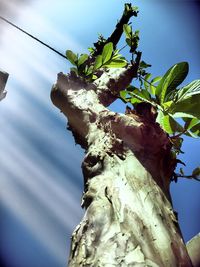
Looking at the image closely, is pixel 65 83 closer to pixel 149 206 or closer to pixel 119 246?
pixel 149 206

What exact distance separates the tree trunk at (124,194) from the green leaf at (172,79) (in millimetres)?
213

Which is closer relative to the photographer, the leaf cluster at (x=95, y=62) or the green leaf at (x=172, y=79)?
the green leaf at (x=172, y=79)

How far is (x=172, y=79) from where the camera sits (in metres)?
1.46

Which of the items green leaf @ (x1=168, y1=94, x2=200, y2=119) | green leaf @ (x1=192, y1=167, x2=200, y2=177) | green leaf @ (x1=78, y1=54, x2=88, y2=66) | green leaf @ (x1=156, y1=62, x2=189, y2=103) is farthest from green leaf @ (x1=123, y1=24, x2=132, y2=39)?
green leaf @ (x1=192, y1=167, x2=200, y2=177)

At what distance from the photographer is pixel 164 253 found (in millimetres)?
775

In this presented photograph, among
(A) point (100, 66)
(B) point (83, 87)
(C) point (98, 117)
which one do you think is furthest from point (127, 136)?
(A) point (100, 66)

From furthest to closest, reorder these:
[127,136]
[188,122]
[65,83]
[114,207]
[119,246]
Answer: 1. [65,83]
2. [188,122]
3. [127,136]
4. [114,207]
5. [119,246]

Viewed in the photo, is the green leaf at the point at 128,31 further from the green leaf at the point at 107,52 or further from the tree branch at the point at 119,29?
the tree branch at the point at 119,29

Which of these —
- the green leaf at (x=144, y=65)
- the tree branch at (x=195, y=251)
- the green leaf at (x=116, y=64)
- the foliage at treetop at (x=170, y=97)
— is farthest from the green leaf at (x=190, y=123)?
the green leaf at (x=144, y=65)

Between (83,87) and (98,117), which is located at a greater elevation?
(83,87)

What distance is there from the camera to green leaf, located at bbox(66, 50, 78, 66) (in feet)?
5.98

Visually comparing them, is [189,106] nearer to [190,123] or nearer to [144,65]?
[190,123]

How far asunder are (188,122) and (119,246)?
82 centimetres

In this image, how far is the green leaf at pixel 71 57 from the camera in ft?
5.98
